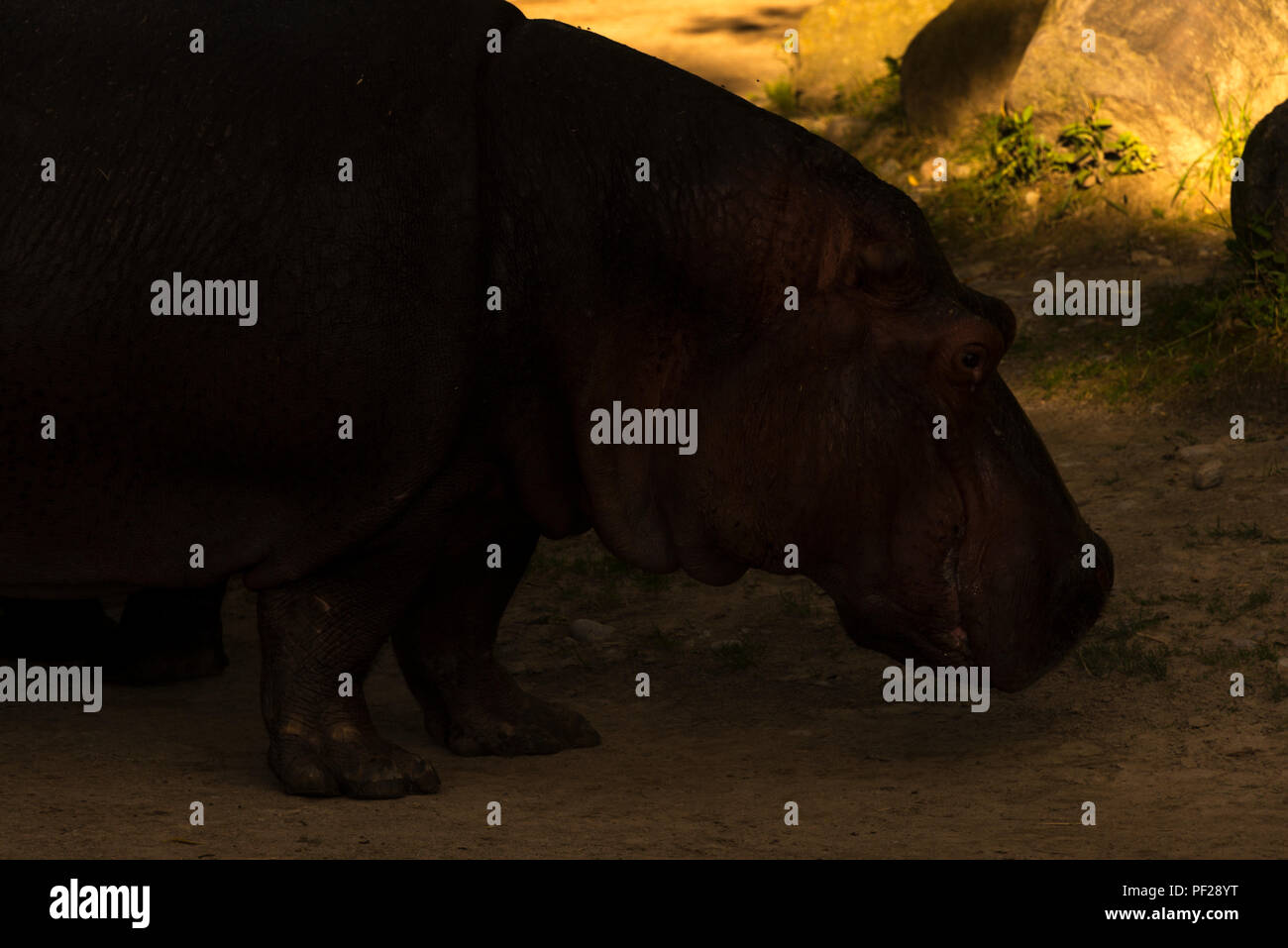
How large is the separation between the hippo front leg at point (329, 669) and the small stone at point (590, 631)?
176 cm

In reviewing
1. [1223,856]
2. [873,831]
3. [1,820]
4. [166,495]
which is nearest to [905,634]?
[873,831]

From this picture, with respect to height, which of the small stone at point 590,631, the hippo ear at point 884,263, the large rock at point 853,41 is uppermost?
the large rock at point 853,41

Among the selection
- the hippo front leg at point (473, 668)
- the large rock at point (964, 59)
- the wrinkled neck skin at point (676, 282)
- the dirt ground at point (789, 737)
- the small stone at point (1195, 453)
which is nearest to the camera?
the dirt ground at point (789, 737)

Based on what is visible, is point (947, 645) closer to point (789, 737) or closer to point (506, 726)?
point (789, 737)

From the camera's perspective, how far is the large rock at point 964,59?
1054cm

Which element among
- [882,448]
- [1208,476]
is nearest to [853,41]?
[1208,476]

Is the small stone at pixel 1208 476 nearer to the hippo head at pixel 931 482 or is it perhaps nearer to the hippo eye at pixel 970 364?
the hippo head at pixel 931 482

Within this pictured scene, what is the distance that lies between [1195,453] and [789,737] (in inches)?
96.1

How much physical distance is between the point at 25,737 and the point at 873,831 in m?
2.29

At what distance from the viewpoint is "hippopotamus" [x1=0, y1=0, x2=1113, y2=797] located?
4.26 meters

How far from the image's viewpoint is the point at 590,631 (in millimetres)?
6363

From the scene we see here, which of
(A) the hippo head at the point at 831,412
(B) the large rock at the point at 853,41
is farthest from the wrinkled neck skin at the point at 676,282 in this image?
(B) the large rock at the point at 853,41

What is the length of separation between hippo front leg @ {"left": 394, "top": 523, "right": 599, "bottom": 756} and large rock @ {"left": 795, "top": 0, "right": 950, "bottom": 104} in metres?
7.81

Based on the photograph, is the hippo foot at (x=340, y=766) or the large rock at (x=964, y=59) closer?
the hippo foot at (x=340, y=766)
